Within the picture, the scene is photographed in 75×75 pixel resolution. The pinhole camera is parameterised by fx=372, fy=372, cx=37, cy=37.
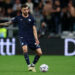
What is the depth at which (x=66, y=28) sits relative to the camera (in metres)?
20.2

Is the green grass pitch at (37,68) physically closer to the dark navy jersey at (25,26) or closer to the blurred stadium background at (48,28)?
the blurred stadium background at (48,28)

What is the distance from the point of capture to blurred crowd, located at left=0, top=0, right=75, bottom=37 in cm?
1925

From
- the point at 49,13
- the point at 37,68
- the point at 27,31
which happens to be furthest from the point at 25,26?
the point at 49,13

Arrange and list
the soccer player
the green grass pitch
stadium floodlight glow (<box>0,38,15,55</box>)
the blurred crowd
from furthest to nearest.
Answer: the blurred crowd < stadium floodlight glow (<box>0,38,15,55</box>) < the soccer player < the green grass pitch

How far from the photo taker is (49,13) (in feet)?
63.8

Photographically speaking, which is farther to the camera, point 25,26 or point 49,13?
point 49,13

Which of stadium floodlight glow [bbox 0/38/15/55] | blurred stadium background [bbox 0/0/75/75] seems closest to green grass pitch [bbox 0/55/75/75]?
stadium floodlight glow [bbox 0/38/15/55]

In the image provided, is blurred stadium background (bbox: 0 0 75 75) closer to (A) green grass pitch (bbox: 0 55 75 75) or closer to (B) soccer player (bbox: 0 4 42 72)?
(A) green grass pitch (bbox: 0 55 75 75)

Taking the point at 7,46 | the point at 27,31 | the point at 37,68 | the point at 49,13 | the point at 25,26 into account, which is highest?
the point at 25,26

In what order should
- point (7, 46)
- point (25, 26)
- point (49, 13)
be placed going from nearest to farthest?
point (25, 26), point (7, 46), point (49, 13)

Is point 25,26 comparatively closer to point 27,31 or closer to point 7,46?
point 27,31

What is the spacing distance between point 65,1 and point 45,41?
286 cm

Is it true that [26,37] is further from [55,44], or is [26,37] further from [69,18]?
[69,18]

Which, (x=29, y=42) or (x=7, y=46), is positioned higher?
(x=29, y=42)
